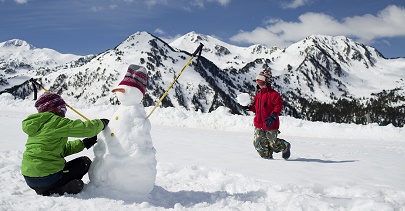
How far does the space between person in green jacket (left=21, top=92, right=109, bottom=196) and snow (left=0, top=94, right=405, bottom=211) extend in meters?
0.19

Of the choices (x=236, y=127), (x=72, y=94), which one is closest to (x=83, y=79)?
(x=72, y=94)

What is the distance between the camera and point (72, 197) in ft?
13.9

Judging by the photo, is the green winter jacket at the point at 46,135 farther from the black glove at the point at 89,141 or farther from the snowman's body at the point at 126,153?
the black glove at the point at 89,141

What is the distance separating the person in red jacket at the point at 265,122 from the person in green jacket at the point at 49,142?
13.6ft

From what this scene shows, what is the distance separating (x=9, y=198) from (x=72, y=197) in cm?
72

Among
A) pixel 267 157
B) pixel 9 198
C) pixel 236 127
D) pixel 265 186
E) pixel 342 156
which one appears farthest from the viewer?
pixel 236 127

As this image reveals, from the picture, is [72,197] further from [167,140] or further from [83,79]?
[83,79]

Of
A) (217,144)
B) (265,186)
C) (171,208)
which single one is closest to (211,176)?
(265,186)

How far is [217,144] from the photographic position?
10320 mm

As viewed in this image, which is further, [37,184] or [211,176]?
[211,176]

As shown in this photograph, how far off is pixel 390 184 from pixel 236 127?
9333 millimetres

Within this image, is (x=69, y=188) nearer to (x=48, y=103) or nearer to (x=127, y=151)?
(x=127, y=151)

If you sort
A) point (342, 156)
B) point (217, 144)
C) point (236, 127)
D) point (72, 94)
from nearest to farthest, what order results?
point (342, 156) < point (217, 144) < point (236, 127) < point (72, 94)

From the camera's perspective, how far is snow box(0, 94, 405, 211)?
4254 mm
